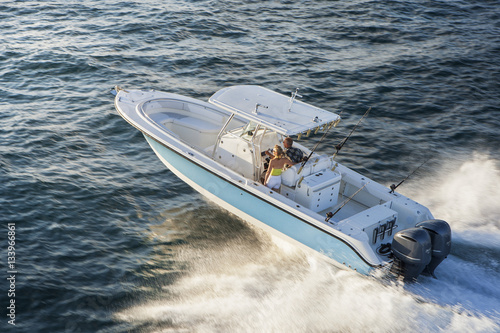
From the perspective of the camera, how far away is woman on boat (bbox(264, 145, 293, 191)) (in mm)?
8328

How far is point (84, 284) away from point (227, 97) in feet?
12.2

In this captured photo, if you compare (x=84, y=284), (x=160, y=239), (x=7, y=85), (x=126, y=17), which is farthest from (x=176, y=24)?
(x=84, y=284)

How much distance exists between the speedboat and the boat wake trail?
33cm

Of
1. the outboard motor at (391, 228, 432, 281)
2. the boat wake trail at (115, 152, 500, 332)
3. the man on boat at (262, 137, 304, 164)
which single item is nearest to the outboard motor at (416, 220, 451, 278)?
the outboard motor at (391, 228, 432, 281)

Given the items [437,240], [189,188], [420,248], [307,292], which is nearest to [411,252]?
[420,248]

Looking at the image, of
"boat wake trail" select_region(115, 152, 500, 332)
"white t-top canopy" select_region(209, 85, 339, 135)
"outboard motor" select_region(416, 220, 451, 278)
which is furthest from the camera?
"white t-top canopy" select_region(209, 85, 339, 135)

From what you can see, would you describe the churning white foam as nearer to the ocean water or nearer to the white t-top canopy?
the ocean water

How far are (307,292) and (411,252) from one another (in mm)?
1610

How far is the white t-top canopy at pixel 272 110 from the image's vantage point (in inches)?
321

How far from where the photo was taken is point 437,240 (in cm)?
716

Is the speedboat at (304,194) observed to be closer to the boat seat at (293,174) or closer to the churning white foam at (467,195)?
the boat seat at (293,174)

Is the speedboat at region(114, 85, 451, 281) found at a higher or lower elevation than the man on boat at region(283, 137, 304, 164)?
lower

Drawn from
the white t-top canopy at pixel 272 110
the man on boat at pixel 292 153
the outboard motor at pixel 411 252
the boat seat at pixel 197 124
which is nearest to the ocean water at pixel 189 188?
the outboard motor at pixel 411 252

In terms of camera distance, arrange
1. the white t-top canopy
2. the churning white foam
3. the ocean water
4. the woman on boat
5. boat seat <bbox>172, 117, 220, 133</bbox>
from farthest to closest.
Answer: boat seat <bbox>172, 117, 220, 133</bbox> < the churning white foam < the woman on boat < the white t-top canopy < the ocean water
